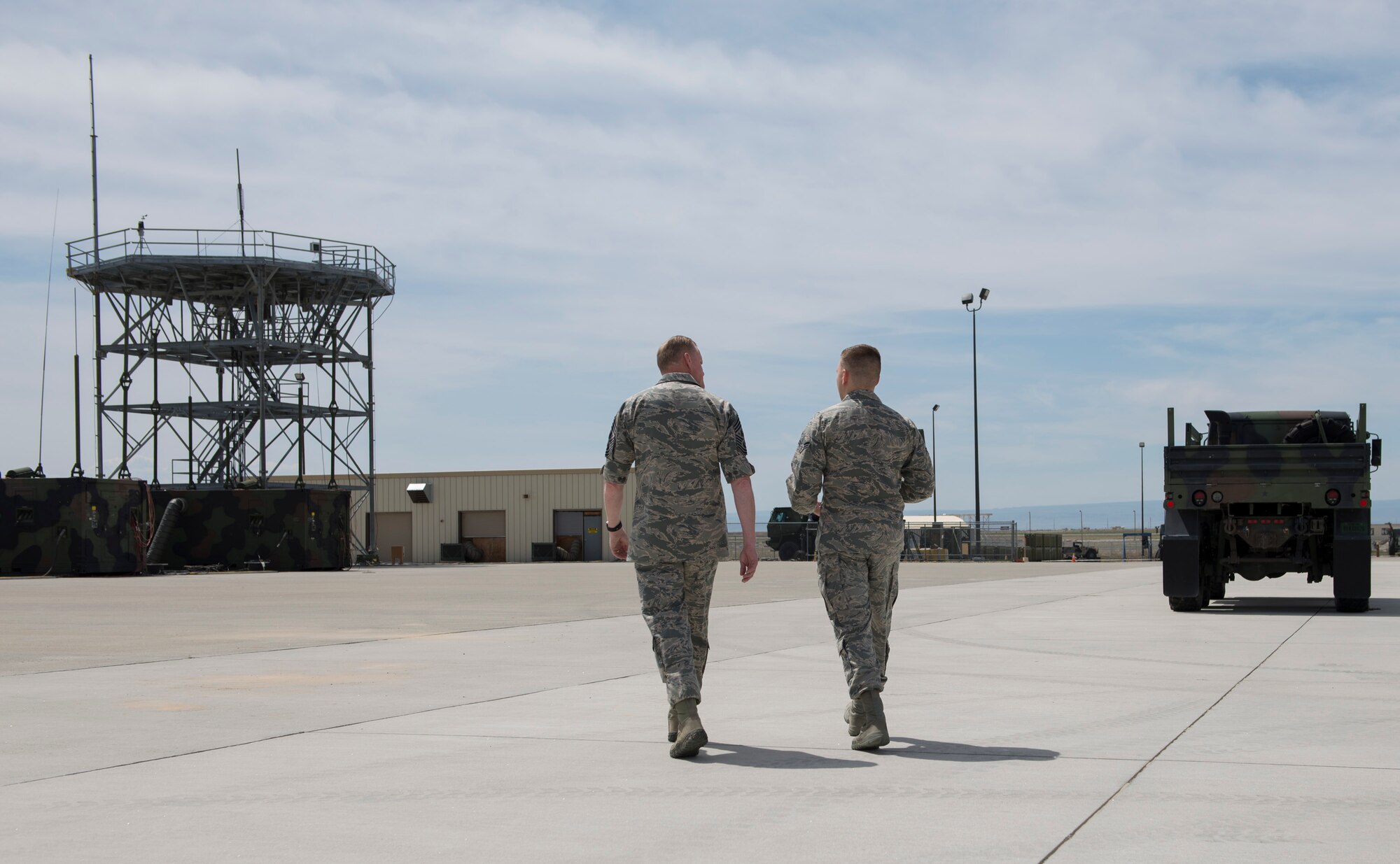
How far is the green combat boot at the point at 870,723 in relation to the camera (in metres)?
6.06

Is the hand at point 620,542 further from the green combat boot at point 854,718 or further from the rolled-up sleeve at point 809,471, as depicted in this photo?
the green combat boot at point 854,718

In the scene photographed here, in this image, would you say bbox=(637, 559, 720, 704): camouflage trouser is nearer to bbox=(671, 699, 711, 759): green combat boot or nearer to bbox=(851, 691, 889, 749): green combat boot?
bbox=(671, 699, 711, 759): green combat boot

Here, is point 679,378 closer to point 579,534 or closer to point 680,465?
point 680,465

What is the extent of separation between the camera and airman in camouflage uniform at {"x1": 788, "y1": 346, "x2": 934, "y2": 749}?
254 inches

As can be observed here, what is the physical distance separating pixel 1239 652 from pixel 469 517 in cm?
5128

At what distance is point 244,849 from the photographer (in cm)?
431

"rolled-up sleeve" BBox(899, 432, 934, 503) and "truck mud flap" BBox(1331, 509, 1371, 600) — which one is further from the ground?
"rolled-up sleeve" BBox(899, 432, 934, 503)

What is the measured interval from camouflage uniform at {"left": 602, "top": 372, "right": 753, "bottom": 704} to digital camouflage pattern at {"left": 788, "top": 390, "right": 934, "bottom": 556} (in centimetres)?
39

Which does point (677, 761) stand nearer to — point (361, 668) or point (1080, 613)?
point (361, 668)

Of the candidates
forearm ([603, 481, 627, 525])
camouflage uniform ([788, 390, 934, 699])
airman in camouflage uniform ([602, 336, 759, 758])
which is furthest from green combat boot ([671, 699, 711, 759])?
forearm ([603, 481, 627, 525])

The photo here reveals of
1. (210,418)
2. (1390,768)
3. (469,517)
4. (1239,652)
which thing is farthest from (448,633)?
(469,517)

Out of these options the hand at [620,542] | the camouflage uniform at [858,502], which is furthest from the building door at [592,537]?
the hand at [620,542]

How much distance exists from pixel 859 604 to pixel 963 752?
2.66 feet

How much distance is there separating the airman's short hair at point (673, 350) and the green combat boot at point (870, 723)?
178cm
